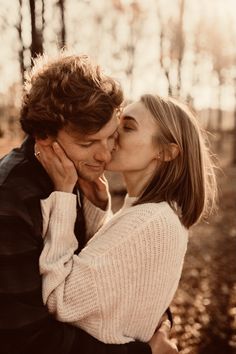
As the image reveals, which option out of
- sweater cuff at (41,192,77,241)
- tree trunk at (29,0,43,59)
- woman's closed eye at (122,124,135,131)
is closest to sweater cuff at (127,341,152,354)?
sweater cuff at (41,192,77,241)

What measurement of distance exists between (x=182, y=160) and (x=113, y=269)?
90 centimetres

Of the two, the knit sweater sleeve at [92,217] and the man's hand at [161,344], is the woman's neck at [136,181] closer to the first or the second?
the knit sweater sleeve at [92,217]

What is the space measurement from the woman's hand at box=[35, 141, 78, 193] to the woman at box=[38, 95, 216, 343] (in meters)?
0.01

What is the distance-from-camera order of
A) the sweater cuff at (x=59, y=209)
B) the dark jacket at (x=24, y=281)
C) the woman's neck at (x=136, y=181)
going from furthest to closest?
the woman's neck at (x=136, y=181) → the sweater cuff at (x=59, y=209) → the dark jacket at (x=24, y=281)

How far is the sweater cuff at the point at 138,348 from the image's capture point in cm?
260

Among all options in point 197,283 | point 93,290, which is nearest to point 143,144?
point 93,290

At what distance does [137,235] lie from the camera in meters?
2.53

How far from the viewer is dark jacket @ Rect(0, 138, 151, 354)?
218cm

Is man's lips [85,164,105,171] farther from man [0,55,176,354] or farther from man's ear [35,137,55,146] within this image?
man's ear [35,137,55,146]

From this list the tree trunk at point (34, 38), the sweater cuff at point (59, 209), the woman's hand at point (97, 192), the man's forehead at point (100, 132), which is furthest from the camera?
the tree trunk at point (34, 38)

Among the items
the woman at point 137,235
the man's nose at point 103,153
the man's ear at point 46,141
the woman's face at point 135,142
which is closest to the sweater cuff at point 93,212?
the woman at point 137,235

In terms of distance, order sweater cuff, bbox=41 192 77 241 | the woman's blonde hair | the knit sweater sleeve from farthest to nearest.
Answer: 1. the knit sweater sleeve
2. the woman's blonde hair
3. sweater cuff, bbox=41 192 77 241

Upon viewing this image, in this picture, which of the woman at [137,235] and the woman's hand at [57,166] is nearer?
the woman at [137,235]

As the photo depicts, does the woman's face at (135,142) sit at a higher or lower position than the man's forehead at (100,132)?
lower
